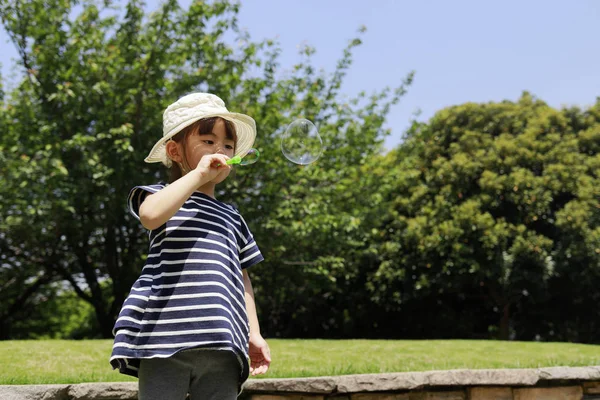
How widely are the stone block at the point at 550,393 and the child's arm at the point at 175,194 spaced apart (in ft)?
10.9

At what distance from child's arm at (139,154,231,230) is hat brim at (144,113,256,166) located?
0.82 feet

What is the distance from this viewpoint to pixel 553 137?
53.4 feet

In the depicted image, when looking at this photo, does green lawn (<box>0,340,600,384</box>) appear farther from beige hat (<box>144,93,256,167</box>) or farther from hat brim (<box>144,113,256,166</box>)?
beige hat (<box>144,93,256,167</box>)

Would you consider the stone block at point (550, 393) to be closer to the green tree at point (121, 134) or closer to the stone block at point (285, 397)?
the stone block at point (285, 397)

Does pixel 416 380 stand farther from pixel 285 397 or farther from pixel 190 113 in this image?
pixel 190 113

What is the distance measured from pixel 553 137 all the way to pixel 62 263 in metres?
12.0

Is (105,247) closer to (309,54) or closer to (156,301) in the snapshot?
(309,54)

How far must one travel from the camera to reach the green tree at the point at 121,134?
9.91m

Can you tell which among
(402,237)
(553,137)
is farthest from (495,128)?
(402,237)

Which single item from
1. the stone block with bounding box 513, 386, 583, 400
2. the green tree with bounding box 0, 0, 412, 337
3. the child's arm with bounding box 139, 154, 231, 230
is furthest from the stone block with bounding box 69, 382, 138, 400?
the green tree with bounding box 0, 0, 412, 337

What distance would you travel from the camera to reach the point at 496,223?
15672mm

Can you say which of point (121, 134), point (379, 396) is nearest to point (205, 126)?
point (379, 396)

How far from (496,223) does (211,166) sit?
14.5 m

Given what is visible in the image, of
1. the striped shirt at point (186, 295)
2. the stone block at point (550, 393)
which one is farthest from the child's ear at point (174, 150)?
the stone block at point (550, 393)
